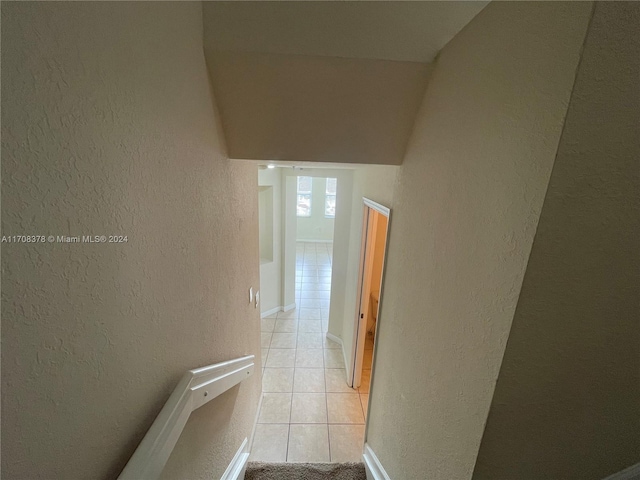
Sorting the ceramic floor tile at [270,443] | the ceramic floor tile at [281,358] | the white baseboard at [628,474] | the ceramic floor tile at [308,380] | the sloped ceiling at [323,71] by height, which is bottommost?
the ceramic floor tile at [270,443]

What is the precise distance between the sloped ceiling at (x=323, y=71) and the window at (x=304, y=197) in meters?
6.57

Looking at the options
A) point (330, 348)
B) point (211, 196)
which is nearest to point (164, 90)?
point (211, 196)

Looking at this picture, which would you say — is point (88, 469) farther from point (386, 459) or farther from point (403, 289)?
point (386, 459)

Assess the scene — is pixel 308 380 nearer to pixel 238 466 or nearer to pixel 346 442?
pixel 346 442

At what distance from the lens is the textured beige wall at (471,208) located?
0.57 meters

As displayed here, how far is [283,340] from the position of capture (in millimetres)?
3730

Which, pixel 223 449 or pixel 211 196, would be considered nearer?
pixel 211 196

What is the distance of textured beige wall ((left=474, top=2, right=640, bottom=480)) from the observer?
51 cm

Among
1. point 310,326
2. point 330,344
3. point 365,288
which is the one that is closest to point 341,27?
point 365,288

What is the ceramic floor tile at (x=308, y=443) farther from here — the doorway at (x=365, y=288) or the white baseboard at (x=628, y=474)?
the white baseboard at (x=628, y=474)

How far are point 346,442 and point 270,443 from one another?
0.67 meters

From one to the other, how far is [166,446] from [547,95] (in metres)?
1.20

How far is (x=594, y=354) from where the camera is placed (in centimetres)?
71

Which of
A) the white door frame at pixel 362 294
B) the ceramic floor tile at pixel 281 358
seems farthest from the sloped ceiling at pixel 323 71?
the ceramic floor tile at pixel 281 358
